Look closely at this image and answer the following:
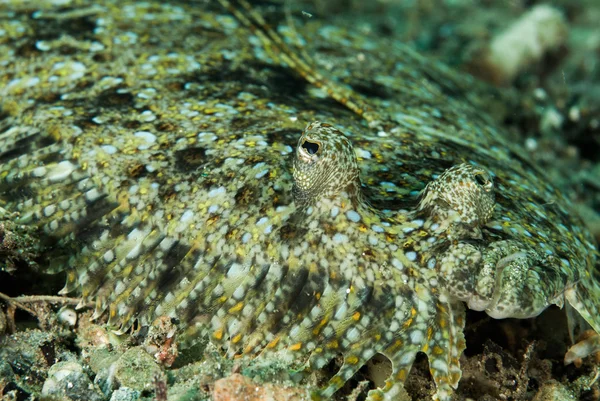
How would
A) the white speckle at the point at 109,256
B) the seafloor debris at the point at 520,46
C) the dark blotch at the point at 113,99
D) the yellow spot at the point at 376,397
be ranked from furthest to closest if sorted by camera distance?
the seafloor debris at the point at 520,46 < the dark blotch at the point at 113,99 < the white speckle at the point at 109,256 < the yellow spot at the point at 376,397

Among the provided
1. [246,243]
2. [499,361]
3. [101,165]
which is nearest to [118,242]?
[101,165]

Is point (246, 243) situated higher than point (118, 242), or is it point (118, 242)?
point (246, 243)

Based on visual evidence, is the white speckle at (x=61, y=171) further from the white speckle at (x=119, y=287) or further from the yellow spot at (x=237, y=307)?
the yellow spot at (x=237, y=307)

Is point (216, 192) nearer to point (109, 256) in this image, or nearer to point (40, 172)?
point (109, 256)

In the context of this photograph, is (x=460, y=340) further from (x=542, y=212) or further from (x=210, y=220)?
(x=210, y=220)

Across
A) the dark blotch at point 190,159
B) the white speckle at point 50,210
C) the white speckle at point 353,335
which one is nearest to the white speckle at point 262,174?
the dark blotch at point 190,159

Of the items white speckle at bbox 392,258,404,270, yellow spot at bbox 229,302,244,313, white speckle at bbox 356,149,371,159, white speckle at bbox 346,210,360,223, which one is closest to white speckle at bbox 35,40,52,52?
white speckle at bbox 356,149,371,159

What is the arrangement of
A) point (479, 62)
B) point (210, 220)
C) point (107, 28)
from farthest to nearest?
point (479, 62) → point (107, 28) → point (210, 220)
